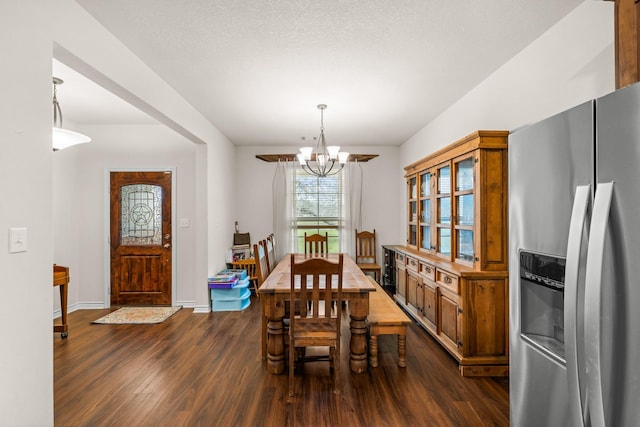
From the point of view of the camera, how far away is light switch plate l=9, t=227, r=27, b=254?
1.56 m

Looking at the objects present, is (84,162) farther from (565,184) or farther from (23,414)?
(565,184)

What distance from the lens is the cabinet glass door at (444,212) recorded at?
133 inches

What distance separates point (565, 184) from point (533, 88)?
1.93 metres

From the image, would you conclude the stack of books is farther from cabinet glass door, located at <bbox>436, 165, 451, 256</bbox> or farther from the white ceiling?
cabinet glass door, located at <bbox>436, 165, 451, 256</bbox>

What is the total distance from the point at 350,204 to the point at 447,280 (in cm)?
325

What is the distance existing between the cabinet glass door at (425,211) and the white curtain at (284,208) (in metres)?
2.55

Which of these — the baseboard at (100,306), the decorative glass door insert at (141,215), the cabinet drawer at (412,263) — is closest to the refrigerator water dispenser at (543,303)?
the cabinet drawer at (412,263)

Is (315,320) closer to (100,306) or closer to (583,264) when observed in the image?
(583,264)

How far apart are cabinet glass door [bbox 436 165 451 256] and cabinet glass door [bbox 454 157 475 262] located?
0.16 meters

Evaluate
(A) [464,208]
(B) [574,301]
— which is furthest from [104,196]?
(B) [574,301]

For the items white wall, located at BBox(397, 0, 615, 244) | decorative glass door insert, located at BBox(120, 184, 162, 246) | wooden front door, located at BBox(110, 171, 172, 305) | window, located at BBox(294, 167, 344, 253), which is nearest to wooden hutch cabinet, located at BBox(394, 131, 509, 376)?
white wall, located at BBox(397, 0, 615, 244)

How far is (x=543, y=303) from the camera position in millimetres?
1271

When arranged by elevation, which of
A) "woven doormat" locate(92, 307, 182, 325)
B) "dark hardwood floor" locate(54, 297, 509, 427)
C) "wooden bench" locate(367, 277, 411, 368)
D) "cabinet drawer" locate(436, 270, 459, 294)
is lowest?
"dark hardwood floor" locate(54, 297, 509, 427)

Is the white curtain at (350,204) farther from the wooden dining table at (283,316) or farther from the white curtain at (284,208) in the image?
the wooden dining table at (283,316)
